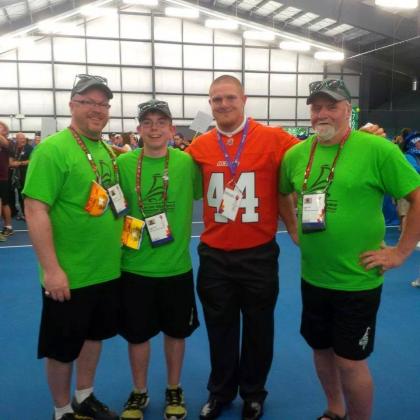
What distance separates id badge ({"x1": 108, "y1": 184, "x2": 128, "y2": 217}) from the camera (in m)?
2.11

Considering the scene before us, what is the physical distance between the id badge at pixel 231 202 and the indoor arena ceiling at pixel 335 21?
47.3ft

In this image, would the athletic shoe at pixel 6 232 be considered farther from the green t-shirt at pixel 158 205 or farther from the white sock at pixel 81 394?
the green t-shirt at pixel 158 205

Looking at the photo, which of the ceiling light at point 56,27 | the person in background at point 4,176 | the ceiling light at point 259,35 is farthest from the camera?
the ceiling light at point 259,35

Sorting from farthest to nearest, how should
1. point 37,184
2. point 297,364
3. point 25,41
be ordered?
point 25,41
point 297,364
point 37,184

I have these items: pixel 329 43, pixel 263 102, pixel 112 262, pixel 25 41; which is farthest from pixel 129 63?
pixel 112 262

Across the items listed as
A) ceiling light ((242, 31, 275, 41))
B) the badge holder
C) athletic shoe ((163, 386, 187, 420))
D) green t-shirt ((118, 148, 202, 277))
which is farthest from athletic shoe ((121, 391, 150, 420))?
ceiling light ((242, 31, 275, 41))

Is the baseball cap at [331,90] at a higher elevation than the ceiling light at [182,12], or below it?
below

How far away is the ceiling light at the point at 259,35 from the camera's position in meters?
18.5

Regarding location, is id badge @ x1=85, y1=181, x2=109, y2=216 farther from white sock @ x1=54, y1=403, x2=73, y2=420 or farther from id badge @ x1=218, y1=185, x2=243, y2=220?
white sock @ x1=54, y1=403, x2=73, y2=420

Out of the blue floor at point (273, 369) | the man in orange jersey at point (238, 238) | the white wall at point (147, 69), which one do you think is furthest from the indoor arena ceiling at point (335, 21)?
the man in orange jersey at point (238, 238)

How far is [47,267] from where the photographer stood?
6.37 feet

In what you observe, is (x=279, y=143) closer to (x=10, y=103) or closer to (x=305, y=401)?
(x=305, y=401)

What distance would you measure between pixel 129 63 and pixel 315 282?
18.1 metres

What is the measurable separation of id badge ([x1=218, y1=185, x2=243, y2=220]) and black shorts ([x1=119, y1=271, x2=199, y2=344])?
405mm
